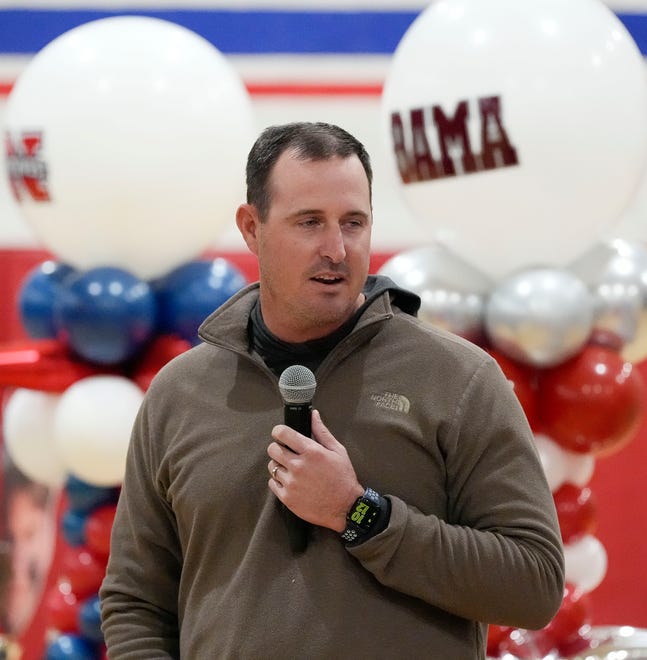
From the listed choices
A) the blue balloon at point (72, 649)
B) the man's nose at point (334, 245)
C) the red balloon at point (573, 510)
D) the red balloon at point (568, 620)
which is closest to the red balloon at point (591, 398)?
the red balloon at point (573, 510)

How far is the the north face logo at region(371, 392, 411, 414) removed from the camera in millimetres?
1493

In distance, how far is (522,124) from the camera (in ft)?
9.21

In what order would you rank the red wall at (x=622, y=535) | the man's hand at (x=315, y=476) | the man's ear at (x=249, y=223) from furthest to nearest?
the red wall at (x=622, y=535)
the man's ear at (x=249, y=223)
the man's hand at (x=315, y=476)

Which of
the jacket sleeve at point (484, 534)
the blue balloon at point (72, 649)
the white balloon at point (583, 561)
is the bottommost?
the blue balloon at point (72, 649)

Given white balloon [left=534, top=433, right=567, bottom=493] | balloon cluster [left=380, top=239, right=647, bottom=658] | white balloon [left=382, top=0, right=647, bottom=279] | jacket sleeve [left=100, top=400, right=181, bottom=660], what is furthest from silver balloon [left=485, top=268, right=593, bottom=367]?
jacket sleeve [left=100, top=400, right=181, bottom=660]

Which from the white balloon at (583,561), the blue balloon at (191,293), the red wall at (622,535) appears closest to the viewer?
the blue balloon at (191,293)

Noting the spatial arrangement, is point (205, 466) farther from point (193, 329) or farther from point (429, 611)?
point (193, 329)

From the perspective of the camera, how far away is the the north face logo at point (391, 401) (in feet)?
4.90

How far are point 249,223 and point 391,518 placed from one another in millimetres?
483

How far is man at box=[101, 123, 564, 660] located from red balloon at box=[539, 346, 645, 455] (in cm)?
142

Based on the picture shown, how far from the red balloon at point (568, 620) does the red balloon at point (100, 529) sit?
3.86 ft

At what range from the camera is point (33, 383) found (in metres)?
3.10

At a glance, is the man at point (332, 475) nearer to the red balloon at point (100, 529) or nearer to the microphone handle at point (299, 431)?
the microphone handle at point (299, 431)

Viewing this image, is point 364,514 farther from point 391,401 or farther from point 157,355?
point 157,355
